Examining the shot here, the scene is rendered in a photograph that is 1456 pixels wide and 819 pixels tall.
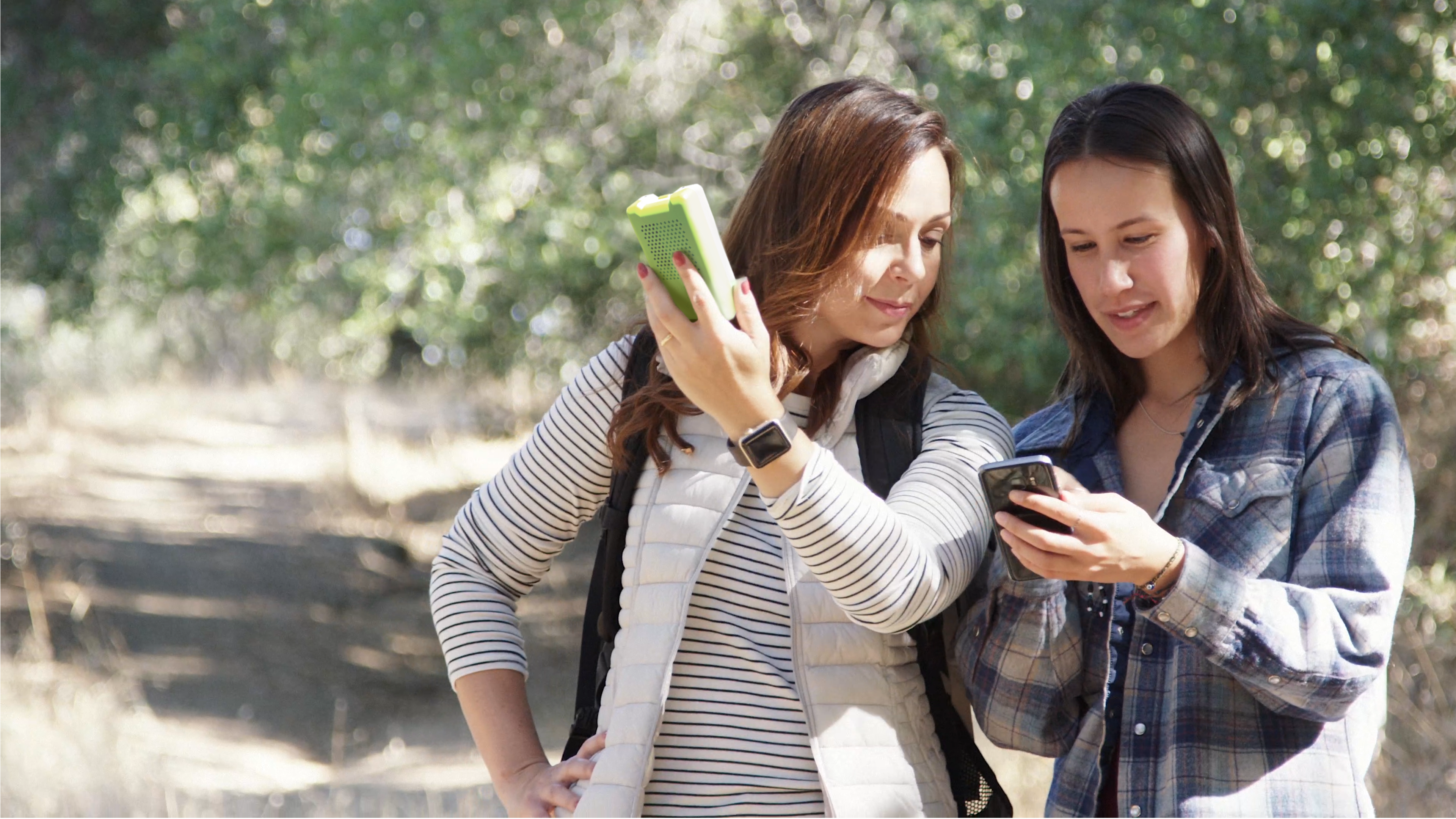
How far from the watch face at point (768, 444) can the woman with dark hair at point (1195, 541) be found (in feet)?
0.98

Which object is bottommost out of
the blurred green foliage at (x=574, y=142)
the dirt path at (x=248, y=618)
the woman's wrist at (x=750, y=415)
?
the dirt path at (x=248, y=618)

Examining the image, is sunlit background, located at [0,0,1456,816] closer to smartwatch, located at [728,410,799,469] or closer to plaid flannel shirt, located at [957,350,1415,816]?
plaid flannel shirt, located at [957,350,1415,816]

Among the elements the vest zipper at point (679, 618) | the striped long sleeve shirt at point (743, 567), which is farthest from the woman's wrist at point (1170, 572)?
the vest zipper at point (679, 618)

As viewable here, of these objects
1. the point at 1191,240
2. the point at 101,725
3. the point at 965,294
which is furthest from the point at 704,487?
the point at 101,725

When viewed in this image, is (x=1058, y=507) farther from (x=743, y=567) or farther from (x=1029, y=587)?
(x=743, y=567)

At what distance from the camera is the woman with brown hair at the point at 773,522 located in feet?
5.46

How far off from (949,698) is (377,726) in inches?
294

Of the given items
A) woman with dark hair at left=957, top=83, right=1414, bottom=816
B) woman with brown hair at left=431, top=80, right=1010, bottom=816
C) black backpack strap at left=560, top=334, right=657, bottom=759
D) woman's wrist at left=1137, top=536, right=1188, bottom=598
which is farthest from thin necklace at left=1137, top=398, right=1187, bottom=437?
black backpack strap at left=560, top=334, right=657, bottom=759

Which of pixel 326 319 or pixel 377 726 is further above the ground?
pixel 326 319

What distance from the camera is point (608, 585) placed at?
6.40ft

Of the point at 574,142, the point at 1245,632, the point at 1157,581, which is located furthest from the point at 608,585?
the point at 574,142

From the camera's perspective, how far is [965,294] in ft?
16.8

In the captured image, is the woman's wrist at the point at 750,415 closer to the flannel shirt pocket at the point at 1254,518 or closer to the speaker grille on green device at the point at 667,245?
the speaker grille on green device at the point at 667,245

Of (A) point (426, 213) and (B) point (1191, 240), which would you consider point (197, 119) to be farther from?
(B) point (1191, 240)
